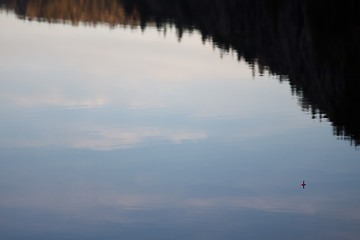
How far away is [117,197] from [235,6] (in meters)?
81.0

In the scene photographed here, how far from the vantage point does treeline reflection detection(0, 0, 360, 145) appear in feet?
130

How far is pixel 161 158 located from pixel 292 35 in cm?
4482

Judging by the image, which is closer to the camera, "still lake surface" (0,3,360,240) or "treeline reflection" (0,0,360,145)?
"still lake surface" (0,3,360,240)

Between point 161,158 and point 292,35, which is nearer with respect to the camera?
point 161,158

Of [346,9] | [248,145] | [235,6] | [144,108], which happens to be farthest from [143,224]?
[235,6]

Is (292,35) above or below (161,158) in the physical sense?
above

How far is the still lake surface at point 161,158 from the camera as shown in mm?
21719

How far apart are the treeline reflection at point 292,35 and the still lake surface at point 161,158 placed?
157cm

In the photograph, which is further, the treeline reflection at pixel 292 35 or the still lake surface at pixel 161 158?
the treeline reflection at pixel 292 35

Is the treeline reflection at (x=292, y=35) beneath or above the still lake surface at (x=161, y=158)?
above

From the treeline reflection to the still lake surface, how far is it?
157 cm

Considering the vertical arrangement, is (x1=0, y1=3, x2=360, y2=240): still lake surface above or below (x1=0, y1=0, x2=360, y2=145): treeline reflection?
below

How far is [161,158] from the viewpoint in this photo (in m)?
27.5

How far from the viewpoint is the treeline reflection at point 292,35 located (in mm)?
39625
